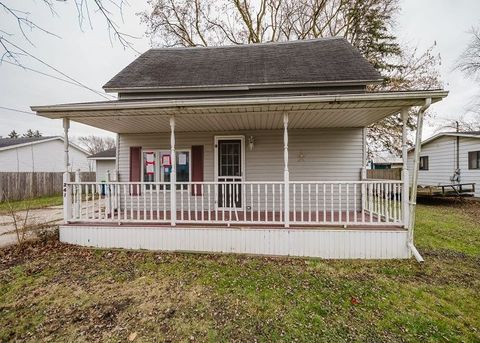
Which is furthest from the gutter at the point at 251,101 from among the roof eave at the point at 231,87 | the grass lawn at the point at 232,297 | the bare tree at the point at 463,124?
the bare tree at the point at 463,124

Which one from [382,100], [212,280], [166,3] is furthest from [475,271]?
[166,3]

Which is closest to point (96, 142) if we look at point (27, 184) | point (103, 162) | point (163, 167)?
point (103, 162)

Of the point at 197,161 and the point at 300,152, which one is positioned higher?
the point at 300,152

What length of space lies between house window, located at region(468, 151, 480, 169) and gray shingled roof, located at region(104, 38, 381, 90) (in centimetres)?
952

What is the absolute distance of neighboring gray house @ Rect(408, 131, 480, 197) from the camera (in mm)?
12383

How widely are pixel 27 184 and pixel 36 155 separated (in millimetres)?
6134

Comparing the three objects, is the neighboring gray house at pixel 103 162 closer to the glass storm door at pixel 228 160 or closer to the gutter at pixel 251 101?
the glass storm door at pixel 228 160

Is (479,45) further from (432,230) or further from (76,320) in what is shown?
(76,320)

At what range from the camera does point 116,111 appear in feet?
16.7

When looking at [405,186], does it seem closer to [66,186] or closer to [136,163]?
[136,163]

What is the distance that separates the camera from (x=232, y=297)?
3473 millimetres

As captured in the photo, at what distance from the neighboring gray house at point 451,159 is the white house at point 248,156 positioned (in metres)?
7.95

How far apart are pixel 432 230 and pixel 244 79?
6.92 meters

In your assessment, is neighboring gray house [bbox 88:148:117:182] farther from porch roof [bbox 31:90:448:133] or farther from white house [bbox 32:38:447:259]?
porch roof [bbox 31:90:448:133]
